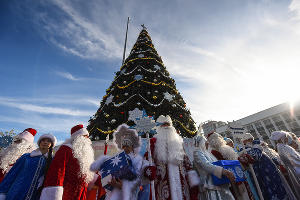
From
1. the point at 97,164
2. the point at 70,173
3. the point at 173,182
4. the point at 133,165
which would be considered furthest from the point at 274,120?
→ the point at 70,173

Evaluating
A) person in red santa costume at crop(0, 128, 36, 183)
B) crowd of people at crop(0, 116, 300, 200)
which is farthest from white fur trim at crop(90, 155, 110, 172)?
person in red santa costume at crop(0, 128, 36, 183)

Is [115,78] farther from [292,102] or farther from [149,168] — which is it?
[292,102]

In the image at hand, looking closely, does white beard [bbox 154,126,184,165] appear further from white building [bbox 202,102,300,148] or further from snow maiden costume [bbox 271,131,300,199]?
white building [bbox 202,102,300,148]

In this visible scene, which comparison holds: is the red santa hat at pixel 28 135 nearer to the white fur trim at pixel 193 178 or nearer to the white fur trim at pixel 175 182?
the white fur trim at pixel 175 182

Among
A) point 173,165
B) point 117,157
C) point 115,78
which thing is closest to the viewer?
point 117,157

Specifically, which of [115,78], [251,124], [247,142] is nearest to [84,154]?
[247,142]

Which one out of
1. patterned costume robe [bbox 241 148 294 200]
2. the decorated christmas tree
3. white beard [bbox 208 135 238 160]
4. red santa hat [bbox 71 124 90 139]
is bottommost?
patterned costume robe [bbox 241 148 294 200]

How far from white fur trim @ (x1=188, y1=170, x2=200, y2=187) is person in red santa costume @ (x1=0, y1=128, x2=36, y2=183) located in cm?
378

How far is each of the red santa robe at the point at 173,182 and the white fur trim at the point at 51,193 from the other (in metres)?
1.86

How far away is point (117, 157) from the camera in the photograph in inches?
88.0

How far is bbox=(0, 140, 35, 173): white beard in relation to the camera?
10.3 feet

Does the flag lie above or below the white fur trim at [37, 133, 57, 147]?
below

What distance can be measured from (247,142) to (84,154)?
498 cm

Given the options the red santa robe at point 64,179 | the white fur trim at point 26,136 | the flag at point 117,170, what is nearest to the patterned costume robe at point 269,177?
the flag at point 117,170
